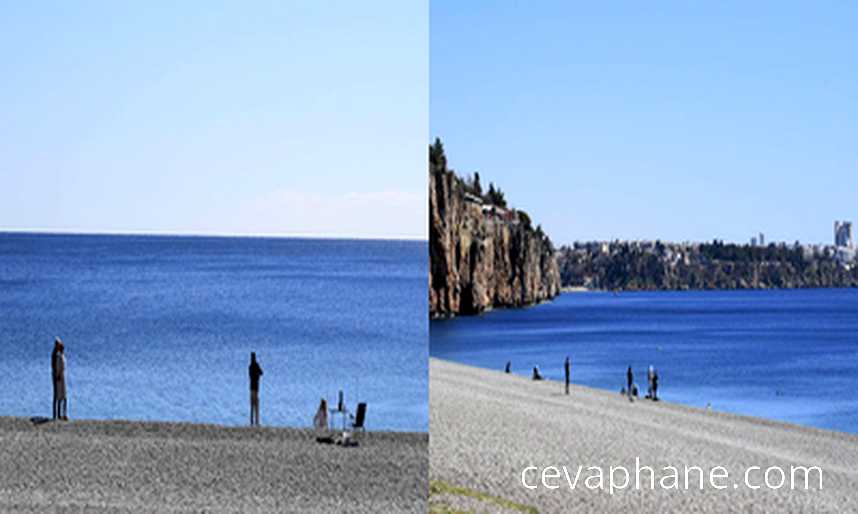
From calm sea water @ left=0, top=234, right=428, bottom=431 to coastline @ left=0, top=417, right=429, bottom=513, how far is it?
814cm

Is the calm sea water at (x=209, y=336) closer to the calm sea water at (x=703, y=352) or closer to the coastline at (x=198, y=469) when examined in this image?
the calm sea water at (x=703, y=352)

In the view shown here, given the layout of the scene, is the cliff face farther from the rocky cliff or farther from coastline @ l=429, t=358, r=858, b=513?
coastline @ l=429, t=358, r=858, b=513

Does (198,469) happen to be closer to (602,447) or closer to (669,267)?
(602,447)

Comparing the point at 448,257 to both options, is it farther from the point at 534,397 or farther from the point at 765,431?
the point at 765,431

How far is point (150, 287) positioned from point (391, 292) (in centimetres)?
1406

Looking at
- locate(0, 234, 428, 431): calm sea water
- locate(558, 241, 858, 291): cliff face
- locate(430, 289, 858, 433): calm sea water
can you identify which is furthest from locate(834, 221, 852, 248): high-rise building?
locate(558, 241, 858, 291): cliff face

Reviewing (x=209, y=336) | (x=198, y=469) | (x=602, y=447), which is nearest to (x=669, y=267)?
(x=209, y=336)

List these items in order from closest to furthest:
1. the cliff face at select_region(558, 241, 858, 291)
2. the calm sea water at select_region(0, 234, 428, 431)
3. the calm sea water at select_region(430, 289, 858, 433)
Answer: the calm sea water at select_region(0, 234, 428, 431) < the calm sea water at select_region(430, 289, 858, 433) < the cliff face at select_region(558, 241, 858, 291)

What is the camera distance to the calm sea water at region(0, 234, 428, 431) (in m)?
26.8

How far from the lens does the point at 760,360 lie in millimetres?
42438

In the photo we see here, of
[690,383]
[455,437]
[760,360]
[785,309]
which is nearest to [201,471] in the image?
[455,437]

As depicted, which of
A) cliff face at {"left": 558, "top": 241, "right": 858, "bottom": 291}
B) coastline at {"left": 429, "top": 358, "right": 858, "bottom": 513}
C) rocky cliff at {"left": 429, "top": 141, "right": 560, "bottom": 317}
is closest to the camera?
coastline at {"left": 429, "top": 358, "right": 858, "bottom": 513}

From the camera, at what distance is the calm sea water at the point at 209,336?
87.8 ft

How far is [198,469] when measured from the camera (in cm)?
1161
